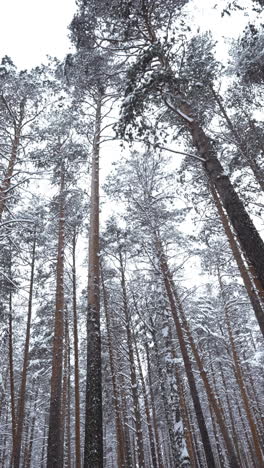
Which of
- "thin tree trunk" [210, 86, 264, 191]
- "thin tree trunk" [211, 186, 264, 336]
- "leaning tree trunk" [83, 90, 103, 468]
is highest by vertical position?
"thin tree trunk" [210, 86, 264, 191]

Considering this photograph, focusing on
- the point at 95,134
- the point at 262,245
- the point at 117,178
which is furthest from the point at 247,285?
the point at 95,134

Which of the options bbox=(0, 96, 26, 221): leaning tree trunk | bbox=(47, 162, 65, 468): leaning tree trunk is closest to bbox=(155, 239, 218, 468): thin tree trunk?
bbox=(47, 162, 65, 468): leaning tree trunk

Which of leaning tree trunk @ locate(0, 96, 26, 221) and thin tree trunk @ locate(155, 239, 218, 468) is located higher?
leaning tree trunk @ locate(0, 96, 26, 221)

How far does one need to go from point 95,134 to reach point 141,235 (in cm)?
507

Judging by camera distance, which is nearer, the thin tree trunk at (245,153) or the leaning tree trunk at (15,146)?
the leaning tree trunk at (15,146)

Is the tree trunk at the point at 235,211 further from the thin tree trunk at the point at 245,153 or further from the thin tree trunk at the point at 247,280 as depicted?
the thin tree trunk at the point at 247,280

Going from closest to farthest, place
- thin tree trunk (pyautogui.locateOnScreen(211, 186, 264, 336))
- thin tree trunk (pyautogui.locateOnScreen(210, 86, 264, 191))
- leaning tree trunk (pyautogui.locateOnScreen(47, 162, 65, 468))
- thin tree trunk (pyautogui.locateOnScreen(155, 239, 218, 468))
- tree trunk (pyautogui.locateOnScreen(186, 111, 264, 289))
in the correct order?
tree trunk (pyautogui.locateOnScreen(186, 111, 264, 289)) → leaning tree trunk (pyautogui.locateOnScreen(47, 162, 65, 468)) → thin tree trunk (pyautogui.locateOnScreen(155, 239, 218, 468)) → thin tree trunk (pyautogui.locateOnScreen(211, 186, 264, 336)) → thin tree trunk (pyautogui.locateOnScreen(210, 86, 264, 191))

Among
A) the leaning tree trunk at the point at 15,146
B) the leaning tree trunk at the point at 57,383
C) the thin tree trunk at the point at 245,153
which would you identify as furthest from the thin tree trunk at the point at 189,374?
the leaning tree trunk at the point at 15,146

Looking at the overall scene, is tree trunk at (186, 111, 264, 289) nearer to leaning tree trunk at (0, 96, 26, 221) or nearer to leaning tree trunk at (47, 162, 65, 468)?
leaning tree trunk at (0, 96, 26, 221)

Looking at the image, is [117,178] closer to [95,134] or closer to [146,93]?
[95,134]

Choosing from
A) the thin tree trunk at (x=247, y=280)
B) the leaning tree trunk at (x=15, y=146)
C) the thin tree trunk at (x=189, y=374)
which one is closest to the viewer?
the thin tree trunk at (x=189, y=374)

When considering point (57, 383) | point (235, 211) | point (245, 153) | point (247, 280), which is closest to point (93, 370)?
point (57, 383)

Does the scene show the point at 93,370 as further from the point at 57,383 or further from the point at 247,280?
the point at 247,280

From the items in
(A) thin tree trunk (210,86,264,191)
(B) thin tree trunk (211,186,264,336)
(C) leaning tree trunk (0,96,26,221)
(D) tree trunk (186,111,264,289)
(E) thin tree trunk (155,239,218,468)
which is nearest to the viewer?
(D) tree trunk (186,111,264,289)
